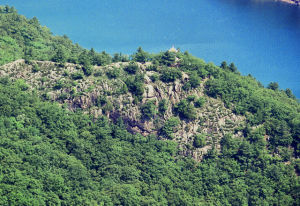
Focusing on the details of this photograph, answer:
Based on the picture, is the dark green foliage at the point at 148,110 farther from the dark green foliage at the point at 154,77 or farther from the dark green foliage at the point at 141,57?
the dark green foliage at the point at 141,57

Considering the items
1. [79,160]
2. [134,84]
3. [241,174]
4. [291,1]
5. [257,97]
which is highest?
[291,1]

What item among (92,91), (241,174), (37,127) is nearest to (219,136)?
(241,174)

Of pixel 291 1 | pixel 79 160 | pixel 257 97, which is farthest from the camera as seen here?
pixel 291 1

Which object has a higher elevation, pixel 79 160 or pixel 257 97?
pixel 257 97

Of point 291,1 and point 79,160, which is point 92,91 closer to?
point 79,160

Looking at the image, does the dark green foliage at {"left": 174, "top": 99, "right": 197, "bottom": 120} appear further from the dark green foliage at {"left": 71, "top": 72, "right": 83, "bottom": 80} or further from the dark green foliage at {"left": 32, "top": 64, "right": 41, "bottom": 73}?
the dark green foliage at {"left": 32, "top": 64, "right": 41, "bottom": 73}

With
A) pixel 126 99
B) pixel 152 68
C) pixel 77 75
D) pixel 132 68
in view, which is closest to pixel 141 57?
pixel 152 68

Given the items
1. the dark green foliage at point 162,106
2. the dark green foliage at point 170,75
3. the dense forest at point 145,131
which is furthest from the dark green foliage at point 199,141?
the dark green foliage at point 170,75

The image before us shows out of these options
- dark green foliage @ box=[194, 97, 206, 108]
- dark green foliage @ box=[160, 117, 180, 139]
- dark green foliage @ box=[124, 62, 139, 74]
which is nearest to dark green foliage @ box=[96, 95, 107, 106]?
dark green foliage @ box=[124, 62, 139, 74]
